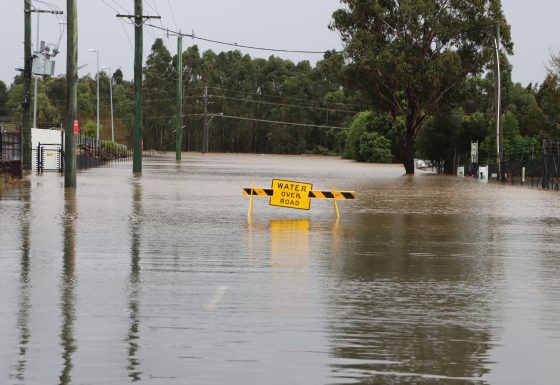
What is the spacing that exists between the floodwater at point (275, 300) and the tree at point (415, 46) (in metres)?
41.5

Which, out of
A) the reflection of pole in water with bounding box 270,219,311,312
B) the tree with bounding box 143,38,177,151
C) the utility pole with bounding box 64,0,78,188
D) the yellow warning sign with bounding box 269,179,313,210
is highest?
the tree with bounding box 143,38,177,151

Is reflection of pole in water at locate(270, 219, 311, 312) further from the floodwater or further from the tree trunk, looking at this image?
the tree trunk

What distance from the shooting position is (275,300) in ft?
40.0

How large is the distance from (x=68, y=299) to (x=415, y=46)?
5770cm

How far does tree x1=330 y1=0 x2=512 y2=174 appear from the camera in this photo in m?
66.4

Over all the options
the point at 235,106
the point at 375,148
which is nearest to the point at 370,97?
the point at 375,148

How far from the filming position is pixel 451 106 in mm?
71625

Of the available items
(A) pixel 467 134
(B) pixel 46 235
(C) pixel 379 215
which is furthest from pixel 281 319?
(A) pixel 467 134

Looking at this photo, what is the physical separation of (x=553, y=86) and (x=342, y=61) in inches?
732

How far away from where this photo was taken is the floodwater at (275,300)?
8555 millimetres

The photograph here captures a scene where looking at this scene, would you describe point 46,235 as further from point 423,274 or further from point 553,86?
point 553,86

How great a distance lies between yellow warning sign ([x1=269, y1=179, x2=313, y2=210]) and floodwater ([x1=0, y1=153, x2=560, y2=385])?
1.45ft

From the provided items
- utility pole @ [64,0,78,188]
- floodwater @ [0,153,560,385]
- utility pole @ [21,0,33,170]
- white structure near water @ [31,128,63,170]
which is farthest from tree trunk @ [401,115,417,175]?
floodwater @ [0,153,560,385]

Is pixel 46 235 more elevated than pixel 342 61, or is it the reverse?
pixel 342 61
